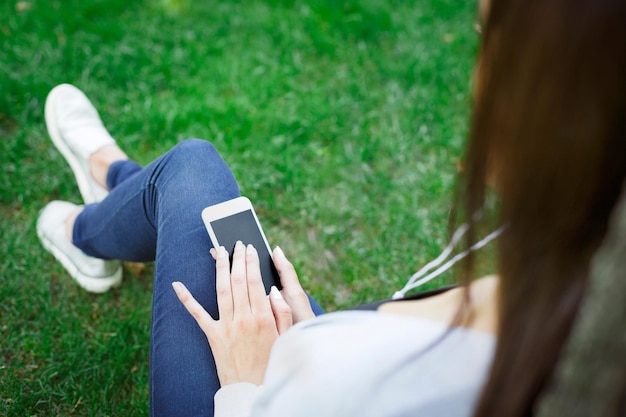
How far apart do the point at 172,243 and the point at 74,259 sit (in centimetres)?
72

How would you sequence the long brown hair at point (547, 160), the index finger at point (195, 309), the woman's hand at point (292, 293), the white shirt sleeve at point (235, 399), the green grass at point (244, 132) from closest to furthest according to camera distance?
1. the long brown hair at point (547, 160)
2. the white shirt sleeve at point (235, 399)
3. the index finger at point (195, 309)
4. the woman's hand at point (292, 293)
5. the green grass at point (244, 132)

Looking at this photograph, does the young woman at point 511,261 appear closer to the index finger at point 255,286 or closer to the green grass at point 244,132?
the index finger at point 255,286

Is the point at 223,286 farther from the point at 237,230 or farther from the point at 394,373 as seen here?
the point at 394,373

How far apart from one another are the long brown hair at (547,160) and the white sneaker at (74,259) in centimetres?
150

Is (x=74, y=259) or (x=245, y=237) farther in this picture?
(x=74, y=259)

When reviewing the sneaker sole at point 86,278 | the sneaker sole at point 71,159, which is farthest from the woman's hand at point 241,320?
the sneaker sole at point 71,159

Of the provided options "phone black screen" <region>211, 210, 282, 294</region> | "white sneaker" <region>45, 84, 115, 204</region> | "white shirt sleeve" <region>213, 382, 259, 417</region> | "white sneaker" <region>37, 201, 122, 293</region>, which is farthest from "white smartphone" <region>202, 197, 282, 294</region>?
"white sneaker" <region>45, 84, 115, 204</region>

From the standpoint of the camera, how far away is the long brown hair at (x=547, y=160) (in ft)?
2.16

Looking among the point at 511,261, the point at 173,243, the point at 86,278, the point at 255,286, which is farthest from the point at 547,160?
the point at 86,278

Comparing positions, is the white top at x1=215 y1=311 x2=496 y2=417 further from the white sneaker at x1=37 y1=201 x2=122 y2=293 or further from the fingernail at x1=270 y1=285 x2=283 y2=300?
the white sneaker at x1=37 y1=201 x2=122 y2=293

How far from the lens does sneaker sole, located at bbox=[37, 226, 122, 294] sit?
195cm

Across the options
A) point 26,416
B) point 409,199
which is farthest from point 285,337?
point 409,199

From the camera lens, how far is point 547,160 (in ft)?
2.34

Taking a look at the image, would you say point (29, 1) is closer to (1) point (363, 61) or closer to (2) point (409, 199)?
(1) point (363, 61)
